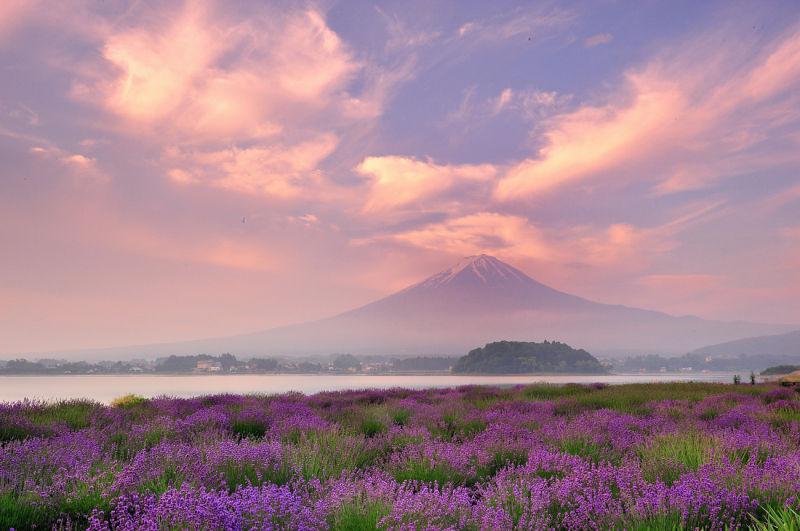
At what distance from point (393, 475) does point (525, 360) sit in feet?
400

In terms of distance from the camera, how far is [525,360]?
120 meters

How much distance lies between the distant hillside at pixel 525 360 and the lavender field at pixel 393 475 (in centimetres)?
11549

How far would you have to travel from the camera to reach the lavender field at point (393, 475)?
2.72 m

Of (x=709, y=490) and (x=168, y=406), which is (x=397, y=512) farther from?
(x=168, y=406)

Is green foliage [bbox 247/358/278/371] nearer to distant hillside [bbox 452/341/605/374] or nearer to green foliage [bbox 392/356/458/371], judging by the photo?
green foliage [bbox 392/356/458/371]

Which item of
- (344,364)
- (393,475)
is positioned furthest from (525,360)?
(393,475)

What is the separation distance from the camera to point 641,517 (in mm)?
2809

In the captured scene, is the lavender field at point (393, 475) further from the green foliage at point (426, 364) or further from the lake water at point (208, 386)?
the green foliage at point (426, 364)

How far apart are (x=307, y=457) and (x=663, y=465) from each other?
10.5 feet

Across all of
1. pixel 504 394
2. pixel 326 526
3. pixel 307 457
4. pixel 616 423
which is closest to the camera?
pixel 326 526

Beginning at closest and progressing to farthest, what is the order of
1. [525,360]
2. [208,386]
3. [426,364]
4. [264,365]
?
1. [208,386]
2. [525,360]
3. [264,365]
4. [426,364]

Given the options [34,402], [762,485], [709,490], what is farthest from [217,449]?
[34,402]

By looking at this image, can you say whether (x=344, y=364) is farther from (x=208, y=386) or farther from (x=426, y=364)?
(x=208, y=386)

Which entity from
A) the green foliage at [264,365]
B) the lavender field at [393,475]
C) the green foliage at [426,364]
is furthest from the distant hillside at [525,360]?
the lavender field at [393,475]
